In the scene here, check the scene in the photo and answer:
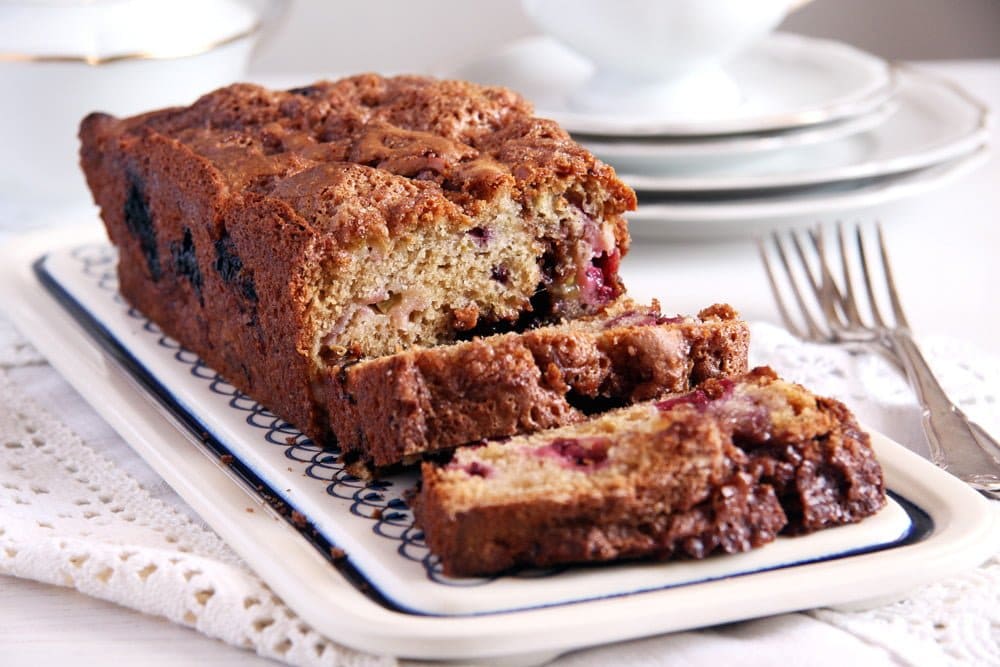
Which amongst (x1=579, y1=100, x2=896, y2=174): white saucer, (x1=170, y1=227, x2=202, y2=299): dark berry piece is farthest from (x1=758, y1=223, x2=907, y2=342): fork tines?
(x1=170, y1=227, x2=202, y2=299): dark berry piece

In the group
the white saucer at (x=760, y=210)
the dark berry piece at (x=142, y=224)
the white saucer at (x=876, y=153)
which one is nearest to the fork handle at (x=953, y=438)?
the white saucer at (x=760, y=210)

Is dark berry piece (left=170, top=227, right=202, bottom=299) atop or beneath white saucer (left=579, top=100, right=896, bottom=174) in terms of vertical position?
beneath

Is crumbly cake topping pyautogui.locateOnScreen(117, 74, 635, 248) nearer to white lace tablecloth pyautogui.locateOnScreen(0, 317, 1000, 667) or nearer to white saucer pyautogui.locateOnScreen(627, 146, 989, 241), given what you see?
white lace tablecloth pyautogui.locateOnScreen(0, 317, 1000, 667)

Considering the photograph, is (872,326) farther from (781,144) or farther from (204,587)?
(204,587)

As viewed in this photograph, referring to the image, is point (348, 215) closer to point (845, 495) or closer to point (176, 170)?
point (176, 170)

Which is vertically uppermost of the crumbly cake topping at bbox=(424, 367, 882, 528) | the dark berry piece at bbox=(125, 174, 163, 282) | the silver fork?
the crumbly cake topping at bbox=(424, 367, 882, 528)

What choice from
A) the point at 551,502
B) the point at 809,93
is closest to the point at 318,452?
the point at 551,502
